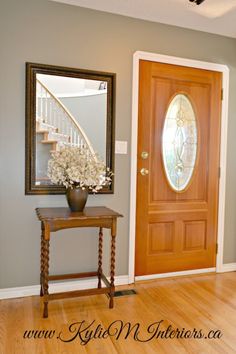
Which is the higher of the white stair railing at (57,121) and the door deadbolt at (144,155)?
the white stair railing at (57,121)

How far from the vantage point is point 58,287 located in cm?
262

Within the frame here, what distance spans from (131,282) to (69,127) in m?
1.57

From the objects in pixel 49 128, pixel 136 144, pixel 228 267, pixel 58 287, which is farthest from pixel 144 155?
pixel 228 267

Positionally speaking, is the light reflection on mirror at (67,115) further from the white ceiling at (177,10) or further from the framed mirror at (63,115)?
the white ceiling at (177,10)

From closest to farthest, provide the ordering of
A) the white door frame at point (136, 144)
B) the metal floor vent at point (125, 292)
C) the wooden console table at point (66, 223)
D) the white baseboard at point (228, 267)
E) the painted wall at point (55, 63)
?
the wooden console table at point (66, 223)
the painted wall at point (55, 63)
the metal floor vent at point (125, 292)
the white door frame at point (136, 144)
the white baseboard at point (228, 267)

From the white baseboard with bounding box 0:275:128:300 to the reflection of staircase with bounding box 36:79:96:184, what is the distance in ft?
3.00

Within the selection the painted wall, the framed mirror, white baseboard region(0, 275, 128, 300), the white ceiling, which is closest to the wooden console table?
white baseboard region(0, 275, 128, 300)

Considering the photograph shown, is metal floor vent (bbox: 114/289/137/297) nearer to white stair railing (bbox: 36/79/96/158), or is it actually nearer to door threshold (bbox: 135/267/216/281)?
door threshold (bbox: 135/267/216/281)

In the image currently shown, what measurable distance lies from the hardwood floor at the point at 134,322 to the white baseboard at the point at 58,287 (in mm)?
56

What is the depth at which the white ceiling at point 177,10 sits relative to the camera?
8.25 ft

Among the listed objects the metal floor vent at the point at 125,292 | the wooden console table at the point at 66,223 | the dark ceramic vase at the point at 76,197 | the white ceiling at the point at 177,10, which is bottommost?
the metal floor vent at the point at 125,292

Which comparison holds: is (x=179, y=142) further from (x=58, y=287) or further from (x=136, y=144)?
(x=58, y=287)

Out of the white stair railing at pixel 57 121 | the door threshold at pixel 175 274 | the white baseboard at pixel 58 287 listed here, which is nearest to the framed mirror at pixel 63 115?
the white stair railing at pixel 57 121

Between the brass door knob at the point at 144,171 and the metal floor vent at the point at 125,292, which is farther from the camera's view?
the brass door knob at the point at 144,171
